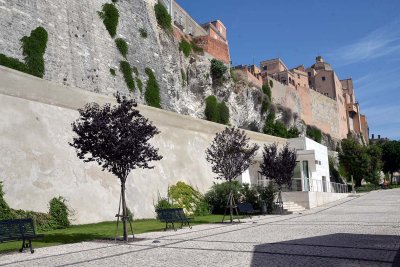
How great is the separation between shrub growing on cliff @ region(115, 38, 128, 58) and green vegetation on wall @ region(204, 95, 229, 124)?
12433 mm

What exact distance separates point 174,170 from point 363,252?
47.7ft

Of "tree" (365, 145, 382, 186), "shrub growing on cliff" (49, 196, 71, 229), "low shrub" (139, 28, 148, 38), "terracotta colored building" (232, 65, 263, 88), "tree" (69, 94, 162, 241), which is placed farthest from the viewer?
"tree" (365, 145, 382, 186)

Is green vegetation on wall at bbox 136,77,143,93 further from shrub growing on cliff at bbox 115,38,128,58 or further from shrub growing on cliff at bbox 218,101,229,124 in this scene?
shrub growing on cliff at bbox 218,101,229,124

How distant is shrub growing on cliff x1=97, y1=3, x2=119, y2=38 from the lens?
2981 centimetres

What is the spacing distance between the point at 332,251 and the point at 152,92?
24.9m

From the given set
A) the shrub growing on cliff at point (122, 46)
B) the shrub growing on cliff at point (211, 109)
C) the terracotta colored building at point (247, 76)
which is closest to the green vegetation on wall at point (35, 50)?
the shrub growing on cliff at point (122, 46)

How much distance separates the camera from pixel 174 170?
849 inches

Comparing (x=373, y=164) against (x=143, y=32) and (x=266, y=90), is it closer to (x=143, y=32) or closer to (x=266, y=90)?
(x=266, y=90)

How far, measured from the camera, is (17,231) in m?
9.30

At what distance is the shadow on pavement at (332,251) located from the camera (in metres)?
6.86

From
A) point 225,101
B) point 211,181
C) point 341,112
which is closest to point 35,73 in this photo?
point 211,181

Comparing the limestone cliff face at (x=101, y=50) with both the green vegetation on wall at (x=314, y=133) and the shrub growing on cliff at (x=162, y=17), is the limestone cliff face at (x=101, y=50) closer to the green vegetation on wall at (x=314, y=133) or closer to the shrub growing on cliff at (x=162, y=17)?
the shrub growing on cliff at (x=162, y=17)

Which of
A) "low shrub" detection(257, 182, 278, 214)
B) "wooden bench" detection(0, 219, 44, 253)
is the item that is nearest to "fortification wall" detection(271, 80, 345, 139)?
"low shrub" detection(257, 182, 278, 214)

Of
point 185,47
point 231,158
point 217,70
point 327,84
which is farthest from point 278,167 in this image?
point 327,84
